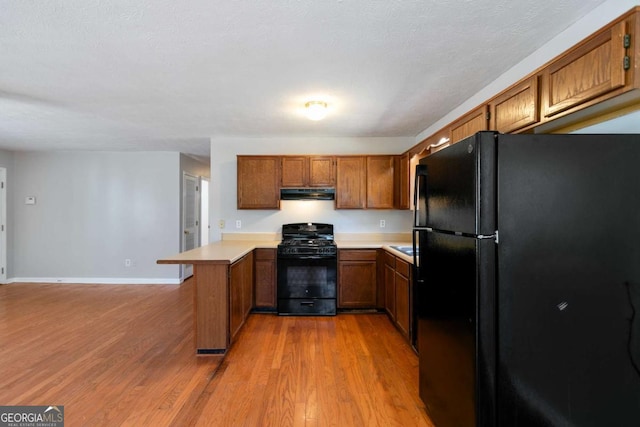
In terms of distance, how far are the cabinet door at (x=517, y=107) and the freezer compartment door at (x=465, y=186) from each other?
1.93 feet

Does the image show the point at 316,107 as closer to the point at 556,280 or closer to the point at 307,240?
the point at 307,240

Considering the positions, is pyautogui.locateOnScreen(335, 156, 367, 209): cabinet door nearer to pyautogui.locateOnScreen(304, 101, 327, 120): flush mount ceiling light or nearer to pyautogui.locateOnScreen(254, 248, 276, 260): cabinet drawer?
pyautogui.locateOnScreen(254, 248, 276, 260): cabinet drawer

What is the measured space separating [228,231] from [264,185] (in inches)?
36.9

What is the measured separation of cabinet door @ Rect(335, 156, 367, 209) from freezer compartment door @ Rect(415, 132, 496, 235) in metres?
2.17

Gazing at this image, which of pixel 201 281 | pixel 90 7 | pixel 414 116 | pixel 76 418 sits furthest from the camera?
pixel 414 116

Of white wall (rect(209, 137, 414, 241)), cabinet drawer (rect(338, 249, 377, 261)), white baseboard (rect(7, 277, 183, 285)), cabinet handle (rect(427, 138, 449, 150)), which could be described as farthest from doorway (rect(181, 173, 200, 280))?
cabinet handle (rect(427, 138, 449, 150))

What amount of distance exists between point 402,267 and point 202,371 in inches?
81.4

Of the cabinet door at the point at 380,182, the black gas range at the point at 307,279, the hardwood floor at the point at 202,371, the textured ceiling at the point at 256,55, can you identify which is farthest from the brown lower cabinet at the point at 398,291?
the textured ceiling at the point at 256,55

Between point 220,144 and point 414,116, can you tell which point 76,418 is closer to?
point 220,144

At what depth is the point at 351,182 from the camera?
4008 mm

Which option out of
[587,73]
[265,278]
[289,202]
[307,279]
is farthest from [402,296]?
[587,73]

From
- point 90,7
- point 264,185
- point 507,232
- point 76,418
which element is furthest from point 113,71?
point 507,232

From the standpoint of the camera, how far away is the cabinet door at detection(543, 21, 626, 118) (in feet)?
4.07

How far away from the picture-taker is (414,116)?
3.30 metres
